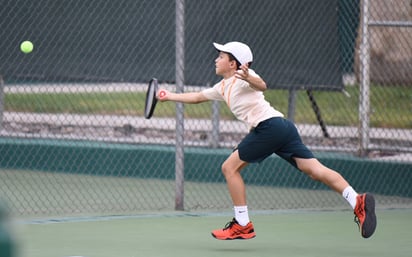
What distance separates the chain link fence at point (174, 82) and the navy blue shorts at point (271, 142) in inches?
76.1

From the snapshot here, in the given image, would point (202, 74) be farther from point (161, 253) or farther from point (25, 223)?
point (161, 253)

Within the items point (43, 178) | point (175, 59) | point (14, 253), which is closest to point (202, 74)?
point (175, 59)

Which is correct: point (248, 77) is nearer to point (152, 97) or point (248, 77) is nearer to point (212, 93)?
point (212, 93)

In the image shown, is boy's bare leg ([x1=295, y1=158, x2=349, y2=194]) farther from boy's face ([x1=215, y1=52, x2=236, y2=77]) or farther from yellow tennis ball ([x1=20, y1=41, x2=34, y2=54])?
yellow tennis ball ([x1=20, y1=41, x2=34, y2=54])

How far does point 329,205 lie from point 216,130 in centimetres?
158

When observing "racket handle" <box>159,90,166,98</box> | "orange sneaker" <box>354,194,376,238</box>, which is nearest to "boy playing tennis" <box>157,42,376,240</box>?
"orange sneaker" <box>354,194,376,238</box>

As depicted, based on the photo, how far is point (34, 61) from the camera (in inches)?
337

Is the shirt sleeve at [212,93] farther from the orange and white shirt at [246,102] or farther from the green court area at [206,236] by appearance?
the green court area at [206,236]

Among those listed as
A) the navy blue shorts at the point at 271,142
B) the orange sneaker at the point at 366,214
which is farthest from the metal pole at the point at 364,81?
the orange sneaker at the point at 366,214

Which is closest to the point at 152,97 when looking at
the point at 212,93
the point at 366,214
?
the point at 212,93

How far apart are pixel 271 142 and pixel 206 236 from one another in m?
0.89

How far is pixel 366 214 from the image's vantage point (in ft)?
20.3

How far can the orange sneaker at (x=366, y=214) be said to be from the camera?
611cm

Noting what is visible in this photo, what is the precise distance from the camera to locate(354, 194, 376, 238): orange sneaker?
6.11m
